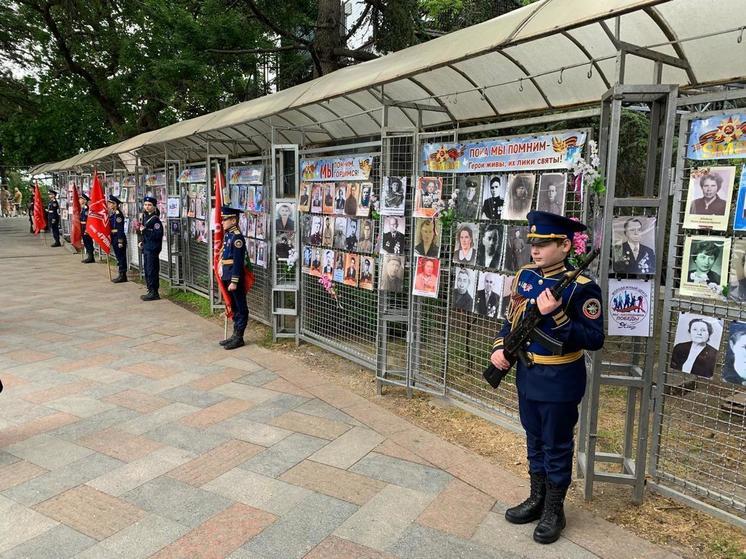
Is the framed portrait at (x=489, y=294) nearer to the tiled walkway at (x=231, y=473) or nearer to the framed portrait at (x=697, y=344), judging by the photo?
the tiled walkway at (x=231, y=473)

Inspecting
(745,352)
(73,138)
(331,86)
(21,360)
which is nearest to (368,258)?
(331,86)

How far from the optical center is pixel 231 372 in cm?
583

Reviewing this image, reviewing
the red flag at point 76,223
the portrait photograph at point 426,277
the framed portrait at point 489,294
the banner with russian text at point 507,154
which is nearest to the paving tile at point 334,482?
the framed portrait at point 489,294

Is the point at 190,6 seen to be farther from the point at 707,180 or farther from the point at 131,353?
the point at 707,180

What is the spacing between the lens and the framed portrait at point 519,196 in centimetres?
383

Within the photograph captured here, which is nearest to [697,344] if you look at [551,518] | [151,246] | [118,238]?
[551,518]

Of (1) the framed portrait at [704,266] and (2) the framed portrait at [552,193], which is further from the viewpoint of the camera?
(2) the framed portrait at [552,193]

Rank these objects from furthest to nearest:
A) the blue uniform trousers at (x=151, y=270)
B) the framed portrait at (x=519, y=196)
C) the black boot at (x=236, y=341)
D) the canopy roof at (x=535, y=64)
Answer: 1. the blue uniform trousers at (x=151, y=270)
2. the black boot at (x=236, y=341)
3. the framed portrait at (x=519, y=196)
4. the canopy roof at (x=535, y=64)

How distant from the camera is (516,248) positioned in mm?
3953

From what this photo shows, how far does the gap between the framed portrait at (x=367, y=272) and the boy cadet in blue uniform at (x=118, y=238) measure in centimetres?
841

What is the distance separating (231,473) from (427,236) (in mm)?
2424

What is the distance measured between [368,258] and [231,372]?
6.34 feet

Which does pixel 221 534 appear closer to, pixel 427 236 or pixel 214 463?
pixel 214 463

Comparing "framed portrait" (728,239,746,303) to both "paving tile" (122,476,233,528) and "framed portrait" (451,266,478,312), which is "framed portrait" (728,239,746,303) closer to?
"framed portrait" (451,266,478,312)
